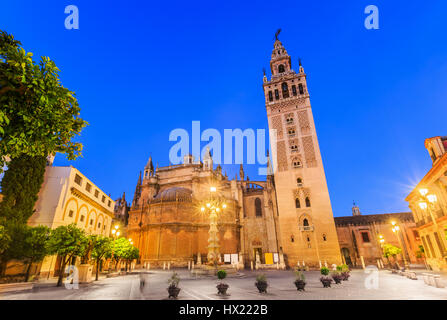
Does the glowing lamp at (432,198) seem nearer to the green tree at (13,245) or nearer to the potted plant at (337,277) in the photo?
the potted plant at (337,277)

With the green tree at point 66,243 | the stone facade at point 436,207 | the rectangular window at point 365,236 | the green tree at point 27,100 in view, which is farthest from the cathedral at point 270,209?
the green tree at point 27,100

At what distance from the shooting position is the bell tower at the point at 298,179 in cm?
2964

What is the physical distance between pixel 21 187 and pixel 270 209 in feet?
113

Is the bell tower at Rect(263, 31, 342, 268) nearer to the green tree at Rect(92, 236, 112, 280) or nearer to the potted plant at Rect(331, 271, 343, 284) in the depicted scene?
the potted plant at Rect(331, 271, 343, 284)

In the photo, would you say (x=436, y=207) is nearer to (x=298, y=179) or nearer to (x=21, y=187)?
(x=298, y=179)

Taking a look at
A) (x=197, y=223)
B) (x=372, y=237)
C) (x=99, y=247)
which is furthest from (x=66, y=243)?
(x=372, y=237)

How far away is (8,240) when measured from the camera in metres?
14.2

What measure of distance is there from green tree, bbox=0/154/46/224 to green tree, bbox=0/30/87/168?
590 inches

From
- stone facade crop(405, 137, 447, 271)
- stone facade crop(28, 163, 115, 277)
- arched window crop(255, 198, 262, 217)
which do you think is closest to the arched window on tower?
arched window crop(255, 198, 262, 217)

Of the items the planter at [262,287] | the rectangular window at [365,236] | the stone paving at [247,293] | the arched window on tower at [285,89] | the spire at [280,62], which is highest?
the spire at [280,62]

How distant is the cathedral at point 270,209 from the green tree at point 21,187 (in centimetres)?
2110

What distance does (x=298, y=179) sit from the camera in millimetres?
33031

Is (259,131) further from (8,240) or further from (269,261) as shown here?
(8,240)
